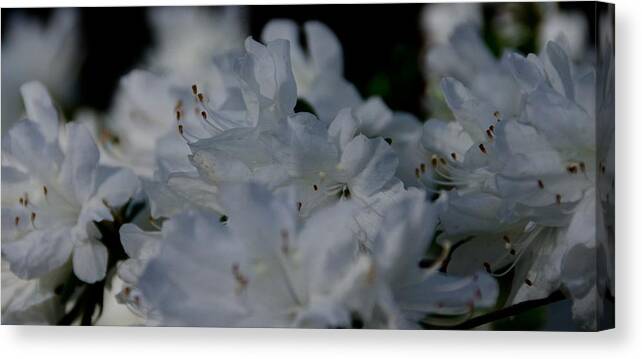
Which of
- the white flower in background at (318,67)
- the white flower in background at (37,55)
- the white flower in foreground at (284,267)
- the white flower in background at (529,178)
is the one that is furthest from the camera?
the white flower in background at (37,55)

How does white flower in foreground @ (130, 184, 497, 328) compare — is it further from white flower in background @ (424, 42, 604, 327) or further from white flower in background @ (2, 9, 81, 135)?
white flower in background @ (2, 9, 81, 135)

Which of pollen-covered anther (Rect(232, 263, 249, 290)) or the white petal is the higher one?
pollen-covered anther (Rect(232, 263, 249, 290))

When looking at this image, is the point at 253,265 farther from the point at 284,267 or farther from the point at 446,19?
the point at 446,19

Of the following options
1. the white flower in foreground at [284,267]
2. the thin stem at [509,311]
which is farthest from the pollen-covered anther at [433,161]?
the thin stem at [509,311]

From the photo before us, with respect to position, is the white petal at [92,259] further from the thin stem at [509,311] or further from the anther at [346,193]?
the thin stem at [509,311]

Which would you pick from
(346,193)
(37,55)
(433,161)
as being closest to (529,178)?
(433,161)

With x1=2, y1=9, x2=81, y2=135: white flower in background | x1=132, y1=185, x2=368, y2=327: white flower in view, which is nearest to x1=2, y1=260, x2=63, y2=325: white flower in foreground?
x1=2, y1=9, x2=81, y2=135: white flower in background

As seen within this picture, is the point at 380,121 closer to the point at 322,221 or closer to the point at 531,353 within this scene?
the point at 322,221
